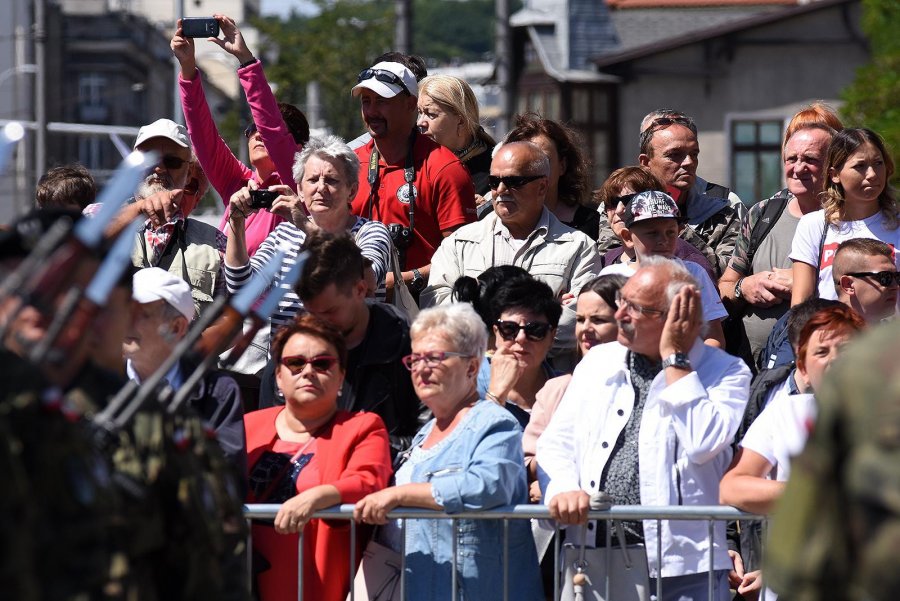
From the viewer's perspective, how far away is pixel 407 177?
7.09 metres

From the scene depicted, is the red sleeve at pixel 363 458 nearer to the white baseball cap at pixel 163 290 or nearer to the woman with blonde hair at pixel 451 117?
the white baseball cap at pixel 163 290

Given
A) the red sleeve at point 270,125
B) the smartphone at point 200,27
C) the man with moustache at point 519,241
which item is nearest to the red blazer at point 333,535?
the man with moustache at point 519,241

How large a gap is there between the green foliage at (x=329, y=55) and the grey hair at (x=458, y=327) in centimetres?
3638

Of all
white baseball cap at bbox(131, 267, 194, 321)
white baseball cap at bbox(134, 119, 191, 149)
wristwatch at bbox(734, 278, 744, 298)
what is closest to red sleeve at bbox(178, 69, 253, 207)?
white baseball cap at bbox(134, 119, 191, 149)

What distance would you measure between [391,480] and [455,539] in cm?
40

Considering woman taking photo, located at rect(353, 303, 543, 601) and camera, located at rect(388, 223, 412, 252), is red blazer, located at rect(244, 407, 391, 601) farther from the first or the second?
camera, located at rect(388, 223, 412, 252)

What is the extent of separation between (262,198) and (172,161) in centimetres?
90

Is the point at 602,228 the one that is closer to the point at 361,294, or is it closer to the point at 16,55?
the point at 361,294

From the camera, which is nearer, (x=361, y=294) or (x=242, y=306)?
(x=242, y=306)

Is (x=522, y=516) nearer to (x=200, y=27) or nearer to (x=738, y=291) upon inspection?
(x=738, y=291)

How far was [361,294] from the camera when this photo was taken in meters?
5.97

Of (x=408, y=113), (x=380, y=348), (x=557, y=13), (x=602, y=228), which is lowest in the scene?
(x=380, y=348)

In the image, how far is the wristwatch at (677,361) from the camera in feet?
17.4

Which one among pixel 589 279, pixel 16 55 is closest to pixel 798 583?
pixel 589 279
